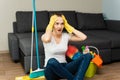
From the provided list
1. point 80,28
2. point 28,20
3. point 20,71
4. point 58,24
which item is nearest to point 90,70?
point 58,24

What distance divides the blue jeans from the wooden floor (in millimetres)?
503

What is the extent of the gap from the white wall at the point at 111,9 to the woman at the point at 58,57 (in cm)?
187

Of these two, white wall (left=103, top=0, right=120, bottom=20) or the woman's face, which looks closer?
the woman's face

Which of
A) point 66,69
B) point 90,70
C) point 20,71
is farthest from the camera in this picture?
point 20,71

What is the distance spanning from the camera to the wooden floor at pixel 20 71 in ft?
9.17

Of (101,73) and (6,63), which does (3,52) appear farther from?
(101,73)

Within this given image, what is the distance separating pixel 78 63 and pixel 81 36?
0.32 m

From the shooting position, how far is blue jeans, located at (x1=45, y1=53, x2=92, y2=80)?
7.38ft

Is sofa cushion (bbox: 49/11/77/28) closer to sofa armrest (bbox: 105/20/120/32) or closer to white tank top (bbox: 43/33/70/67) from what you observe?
sofa armrest (bbox: 105/20/120/32)

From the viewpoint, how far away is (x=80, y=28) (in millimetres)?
4016

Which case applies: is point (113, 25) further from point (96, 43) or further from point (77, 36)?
point (77, 36)

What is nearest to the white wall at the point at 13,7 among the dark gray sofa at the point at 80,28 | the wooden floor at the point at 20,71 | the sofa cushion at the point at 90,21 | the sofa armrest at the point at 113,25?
the dark gray sofa at the point at 80,28

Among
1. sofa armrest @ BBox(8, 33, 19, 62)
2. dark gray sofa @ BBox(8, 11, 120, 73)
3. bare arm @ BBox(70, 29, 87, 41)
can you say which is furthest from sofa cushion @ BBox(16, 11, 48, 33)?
bare arm @ BBox(70, 29, 87, 41)

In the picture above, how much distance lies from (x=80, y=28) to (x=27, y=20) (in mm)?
977
